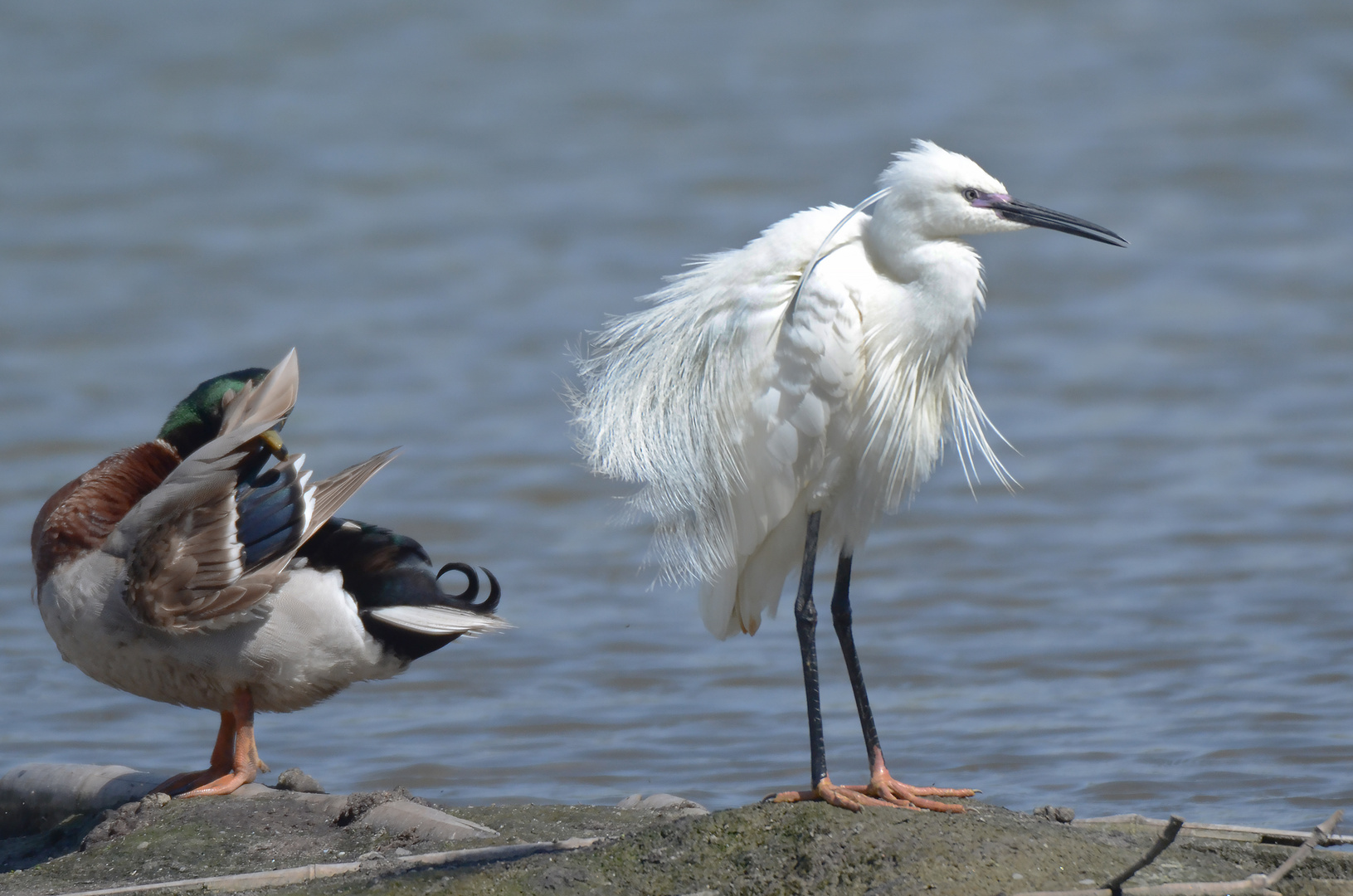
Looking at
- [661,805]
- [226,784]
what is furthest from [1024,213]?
[226,784]

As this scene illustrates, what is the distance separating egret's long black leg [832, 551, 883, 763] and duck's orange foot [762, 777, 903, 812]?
0.26 meters

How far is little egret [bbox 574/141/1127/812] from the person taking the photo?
17.2ft

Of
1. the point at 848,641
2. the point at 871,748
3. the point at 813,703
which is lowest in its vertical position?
the point at 871,748

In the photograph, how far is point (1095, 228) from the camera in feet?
18.2

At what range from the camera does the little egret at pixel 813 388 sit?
5.25 meters

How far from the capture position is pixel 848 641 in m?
→ 5.55

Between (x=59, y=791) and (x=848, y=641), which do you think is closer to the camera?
(x=848, y=641)

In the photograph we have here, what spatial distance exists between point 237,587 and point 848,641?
2203 mm

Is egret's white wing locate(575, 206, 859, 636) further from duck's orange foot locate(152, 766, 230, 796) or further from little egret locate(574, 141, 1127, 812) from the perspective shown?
duck's orange foot locate(152, 766, 230, 796)

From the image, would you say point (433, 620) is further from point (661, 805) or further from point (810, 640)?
point (810, 640)

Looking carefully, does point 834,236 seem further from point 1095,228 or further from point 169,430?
point 169,430

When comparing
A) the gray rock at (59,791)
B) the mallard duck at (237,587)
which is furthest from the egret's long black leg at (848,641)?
the gray rock at (59,791)

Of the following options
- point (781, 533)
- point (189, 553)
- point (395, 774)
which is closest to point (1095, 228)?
point (781, 533)

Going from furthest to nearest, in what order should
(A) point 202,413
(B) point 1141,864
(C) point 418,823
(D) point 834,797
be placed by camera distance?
1. (A) point 202,413
2. (C) point 418,823
3. (D) point 834,797
4. (B) point 1141,864
